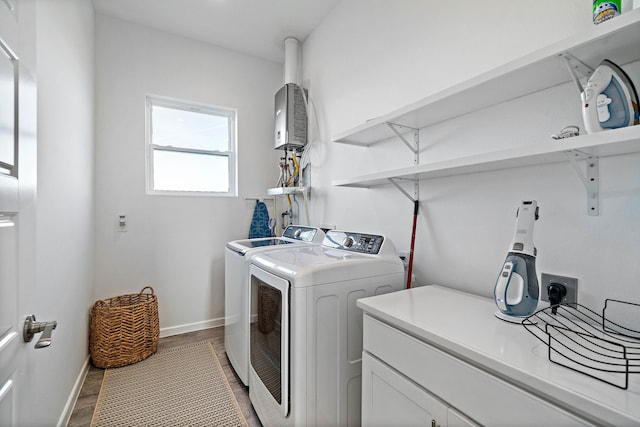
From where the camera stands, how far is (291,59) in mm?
2887

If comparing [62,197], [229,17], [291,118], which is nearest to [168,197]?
[62,197]

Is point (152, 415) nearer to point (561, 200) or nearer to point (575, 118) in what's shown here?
point (561, 200)

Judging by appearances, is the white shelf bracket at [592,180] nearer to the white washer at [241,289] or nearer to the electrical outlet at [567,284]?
the electrical outlet at [567,284]

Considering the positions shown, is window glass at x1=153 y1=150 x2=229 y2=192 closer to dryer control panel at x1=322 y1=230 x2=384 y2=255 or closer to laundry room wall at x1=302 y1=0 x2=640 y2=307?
laundry room wall at x1=302 y1=0 x2=640 y2=307

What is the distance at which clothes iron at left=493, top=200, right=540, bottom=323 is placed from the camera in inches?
39.0

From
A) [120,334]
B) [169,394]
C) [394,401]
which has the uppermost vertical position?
[394,401]

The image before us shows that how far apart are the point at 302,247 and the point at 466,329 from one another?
1.25 m

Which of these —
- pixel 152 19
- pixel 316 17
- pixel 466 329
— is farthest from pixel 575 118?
pixel 152 19

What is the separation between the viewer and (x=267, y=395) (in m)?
1.56

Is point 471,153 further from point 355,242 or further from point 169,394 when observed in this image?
point 169,394

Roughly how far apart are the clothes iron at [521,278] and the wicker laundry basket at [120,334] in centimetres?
255

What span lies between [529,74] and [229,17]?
101 inches

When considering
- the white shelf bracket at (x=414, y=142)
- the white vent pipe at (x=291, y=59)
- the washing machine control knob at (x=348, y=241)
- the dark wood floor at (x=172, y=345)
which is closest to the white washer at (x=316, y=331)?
the washing machine control knob at (x=348, y=241)

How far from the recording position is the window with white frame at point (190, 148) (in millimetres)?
2854
